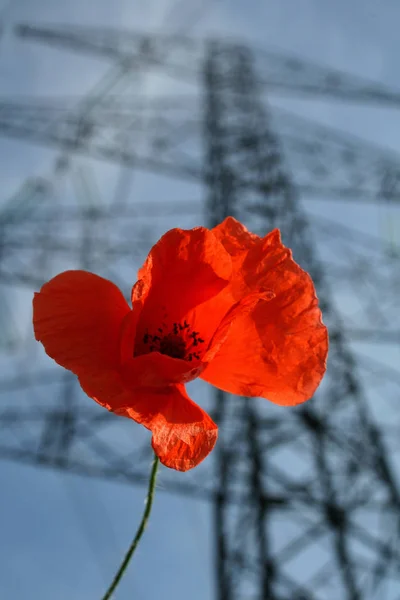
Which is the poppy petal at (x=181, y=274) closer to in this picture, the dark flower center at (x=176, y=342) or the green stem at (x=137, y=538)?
the dark flower center at (x=176, y=342)

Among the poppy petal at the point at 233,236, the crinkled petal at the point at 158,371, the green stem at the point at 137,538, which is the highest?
the poppy petal at the point at 233,236

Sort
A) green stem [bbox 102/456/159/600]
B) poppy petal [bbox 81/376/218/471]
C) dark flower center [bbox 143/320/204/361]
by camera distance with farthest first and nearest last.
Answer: dark flower center [bbox 143/320/204/361] → poppy petal [bbox 81/376/218/471] → green stem [bbox 102/456/159/600]

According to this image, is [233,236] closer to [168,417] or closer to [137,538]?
[168,417]

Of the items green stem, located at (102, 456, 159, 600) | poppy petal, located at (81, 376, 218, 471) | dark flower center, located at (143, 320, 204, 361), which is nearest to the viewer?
green stem, located at (102, 456, 159, 600)

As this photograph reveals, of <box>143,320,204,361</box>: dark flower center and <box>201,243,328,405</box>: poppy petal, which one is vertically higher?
<box>201,243,328,405</box>: poppy petal

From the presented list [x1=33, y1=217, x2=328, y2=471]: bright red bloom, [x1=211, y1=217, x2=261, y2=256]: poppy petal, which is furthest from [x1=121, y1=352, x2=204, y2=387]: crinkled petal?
[x1=211, y1=217, x2=261, y2=256]: poppy petal

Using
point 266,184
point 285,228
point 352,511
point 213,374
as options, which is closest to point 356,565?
point 352,511

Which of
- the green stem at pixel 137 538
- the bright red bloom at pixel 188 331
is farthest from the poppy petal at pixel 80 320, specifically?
the green stem at pixel 137 538

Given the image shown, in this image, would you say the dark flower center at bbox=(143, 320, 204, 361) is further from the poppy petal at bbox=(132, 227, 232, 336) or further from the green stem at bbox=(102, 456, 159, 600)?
the green stem at bbox=(102, 456, 159, 600)
